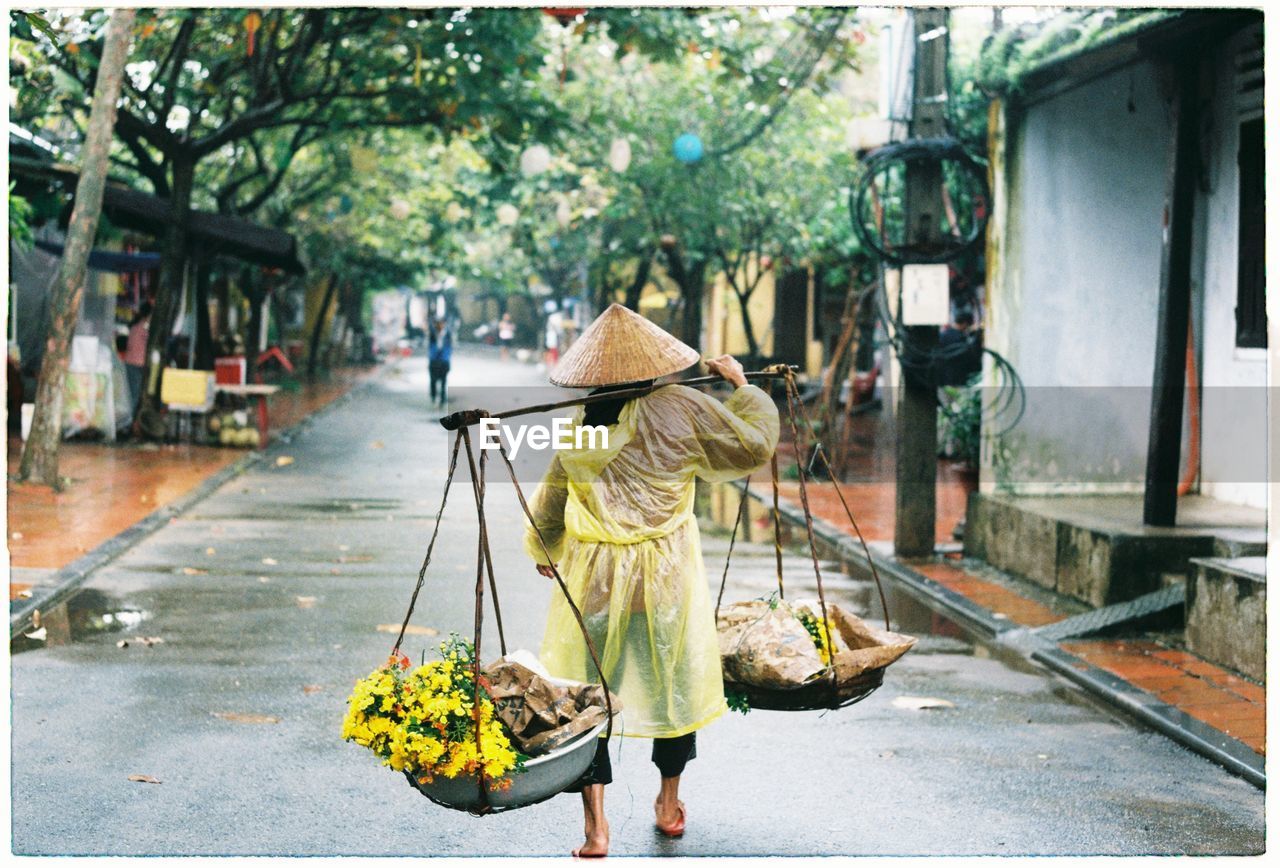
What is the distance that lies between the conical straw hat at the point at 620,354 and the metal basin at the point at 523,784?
1.18 metres

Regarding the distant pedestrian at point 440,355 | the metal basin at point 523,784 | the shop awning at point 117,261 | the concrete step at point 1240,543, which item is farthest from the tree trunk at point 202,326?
the metal basin at point 523,784

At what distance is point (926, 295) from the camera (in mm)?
11094

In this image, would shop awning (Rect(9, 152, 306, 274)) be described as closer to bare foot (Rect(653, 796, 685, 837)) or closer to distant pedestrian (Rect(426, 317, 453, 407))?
distant pedestrian (Rect(426, 317, 453, 407))

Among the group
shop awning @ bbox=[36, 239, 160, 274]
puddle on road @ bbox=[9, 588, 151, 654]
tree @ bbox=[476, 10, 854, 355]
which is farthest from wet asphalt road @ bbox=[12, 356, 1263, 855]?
tree @ bbox=[476, 10, 854, 355]

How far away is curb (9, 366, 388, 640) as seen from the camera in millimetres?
8398

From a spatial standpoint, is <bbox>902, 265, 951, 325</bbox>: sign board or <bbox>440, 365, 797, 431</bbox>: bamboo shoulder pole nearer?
<bbox>440, 365, 797, 431</bbox>: bamboo shoulder pole

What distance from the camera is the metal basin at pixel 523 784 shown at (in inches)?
156

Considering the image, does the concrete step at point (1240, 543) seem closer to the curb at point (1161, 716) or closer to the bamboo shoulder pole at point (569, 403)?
the curb at point (1161, 716)

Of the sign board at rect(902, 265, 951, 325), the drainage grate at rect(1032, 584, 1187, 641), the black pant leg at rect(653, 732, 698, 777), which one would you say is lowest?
the drainage grate at rect(1032, 584, 1187, 641)

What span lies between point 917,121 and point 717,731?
629 cm

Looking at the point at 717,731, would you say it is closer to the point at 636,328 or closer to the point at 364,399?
the point at 636,328

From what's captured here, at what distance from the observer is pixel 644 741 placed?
20.7 ft

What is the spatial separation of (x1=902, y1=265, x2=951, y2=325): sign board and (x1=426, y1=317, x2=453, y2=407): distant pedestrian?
1726 cm

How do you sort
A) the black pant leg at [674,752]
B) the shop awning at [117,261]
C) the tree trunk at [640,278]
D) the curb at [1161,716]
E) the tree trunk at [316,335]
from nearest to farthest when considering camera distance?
the black pant leg at [674,752] → the curb at [1161,716] → the shop awning at [117,261] → the tree trunk at [640,278] → the tree trunk at [316,335]
